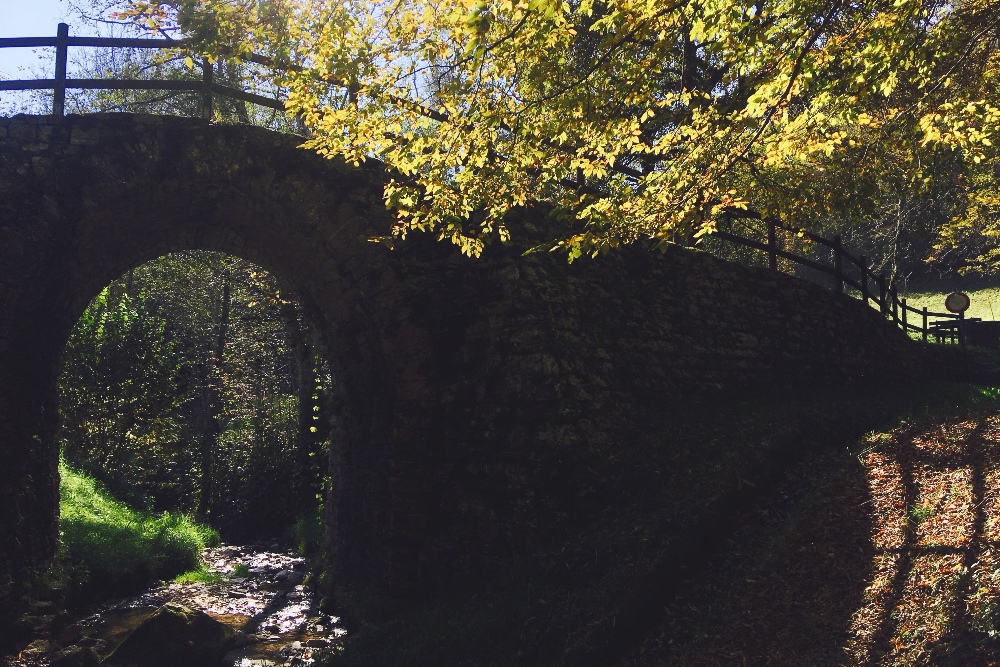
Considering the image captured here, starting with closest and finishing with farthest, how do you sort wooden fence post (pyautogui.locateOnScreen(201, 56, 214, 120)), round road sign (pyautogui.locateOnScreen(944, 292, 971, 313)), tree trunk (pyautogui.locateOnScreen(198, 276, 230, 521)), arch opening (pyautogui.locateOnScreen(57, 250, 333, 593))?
wooden fence post (pyautogui.locateOnScreen(201, 56, 214, 120)), round road sign (pyautogui.locateOnScreen(944, 292, 971, 313)), arch opening (pyautogui.locateOnScreen(57, 250, 333, 593)), tree trunk (pyautogui.locateOnScreen(198, 276, 230, 521))

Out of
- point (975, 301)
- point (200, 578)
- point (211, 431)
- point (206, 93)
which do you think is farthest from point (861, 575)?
point (975, 301)

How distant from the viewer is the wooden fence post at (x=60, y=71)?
7.34m

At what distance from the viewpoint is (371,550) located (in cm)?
805

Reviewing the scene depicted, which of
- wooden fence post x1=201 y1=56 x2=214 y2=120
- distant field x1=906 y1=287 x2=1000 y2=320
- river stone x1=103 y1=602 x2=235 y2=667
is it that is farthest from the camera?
distant field x1=906 y1=287 x2=1000 y2=320

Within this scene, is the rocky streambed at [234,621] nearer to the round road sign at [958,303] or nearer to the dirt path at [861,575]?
the dirt path at [861,575]

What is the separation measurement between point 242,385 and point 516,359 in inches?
671

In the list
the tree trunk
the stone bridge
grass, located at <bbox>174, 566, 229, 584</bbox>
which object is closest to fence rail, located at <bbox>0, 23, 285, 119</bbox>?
the stone bridge

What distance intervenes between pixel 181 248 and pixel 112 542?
16.0 ft

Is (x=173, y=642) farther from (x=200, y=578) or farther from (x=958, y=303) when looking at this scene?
(x=958, y=303)

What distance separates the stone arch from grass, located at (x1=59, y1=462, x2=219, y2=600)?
2.03 m

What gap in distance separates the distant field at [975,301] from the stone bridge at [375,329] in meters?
25.2

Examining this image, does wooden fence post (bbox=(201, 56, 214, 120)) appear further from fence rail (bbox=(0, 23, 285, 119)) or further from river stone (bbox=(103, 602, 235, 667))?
river stone (bbox=(103, 602, 235, 667))

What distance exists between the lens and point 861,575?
18.0 feet

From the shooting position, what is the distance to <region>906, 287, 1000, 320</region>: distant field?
2853cm
